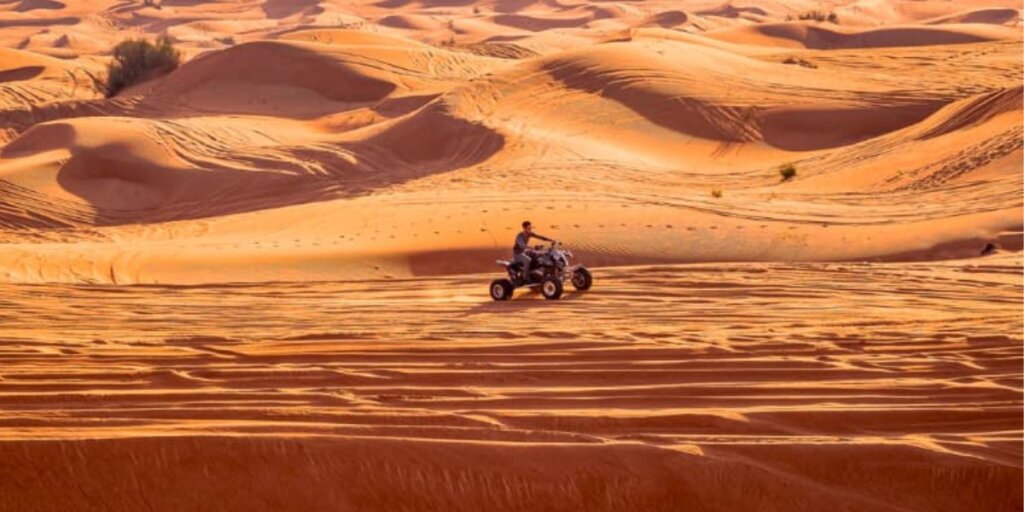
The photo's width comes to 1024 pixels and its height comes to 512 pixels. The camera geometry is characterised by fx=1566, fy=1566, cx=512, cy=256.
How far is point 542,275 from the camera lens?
1393 centimetres

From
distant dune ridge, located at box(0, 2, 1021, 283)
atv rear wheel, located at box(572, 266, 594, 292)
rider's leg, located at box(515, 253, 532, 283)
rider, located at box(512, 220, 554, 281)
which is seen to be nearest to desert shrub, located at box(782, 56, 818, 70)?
distant dune ridge, located at box(0, 2, 1021, 283)

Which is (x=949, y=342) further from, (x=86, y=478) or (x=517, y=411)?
(x=86, y=478)

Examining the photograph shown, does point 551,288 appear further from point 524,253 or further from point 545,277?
point 524,253

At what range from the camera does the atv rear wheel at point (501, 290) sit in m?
13.9

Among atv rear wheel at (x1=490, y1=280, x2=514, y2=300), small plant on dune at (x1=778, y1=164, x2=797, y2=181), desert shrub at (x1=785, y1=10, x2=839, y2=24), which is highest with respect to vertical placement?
desert shrub at (x1=785, y1=10, x2=839, y2=24)

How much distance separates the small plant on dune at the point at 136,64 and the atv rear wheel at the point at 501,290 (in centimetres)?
2800

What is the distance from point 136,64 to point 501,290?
29.3m

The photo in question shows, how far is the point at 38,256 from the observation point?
18.7m

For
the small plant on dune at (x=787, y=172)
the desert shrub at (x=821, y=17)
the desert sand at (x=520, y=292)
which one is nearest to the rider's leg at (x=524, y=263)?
the desert sand at (x=520, y=292)

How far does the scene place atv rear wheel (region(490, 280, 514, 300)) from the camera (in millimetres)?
13914

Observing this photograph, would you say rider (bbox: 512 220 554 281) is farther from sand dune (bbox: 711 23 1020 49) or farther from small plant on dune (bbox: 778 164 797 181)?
sand dune (bbox: 711 23 1020 49)

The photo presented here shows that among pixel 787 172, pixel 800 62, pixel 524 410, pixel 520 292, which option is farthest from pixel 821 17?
pixel 524 410

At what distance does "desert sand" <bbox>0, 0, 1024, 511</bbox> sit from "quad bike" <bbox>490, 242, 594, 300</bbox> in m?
0.21

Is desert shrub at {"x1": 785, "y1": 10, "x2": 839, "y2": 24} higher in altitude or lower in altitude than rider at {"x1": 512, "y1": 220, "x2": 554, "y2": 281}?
higher
